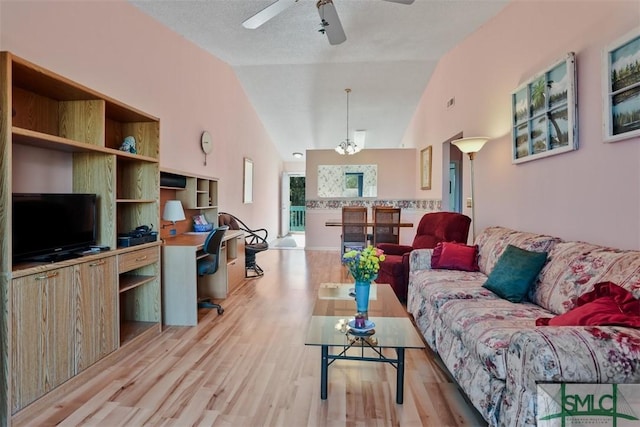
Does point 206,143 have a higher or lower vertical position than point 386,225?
higher

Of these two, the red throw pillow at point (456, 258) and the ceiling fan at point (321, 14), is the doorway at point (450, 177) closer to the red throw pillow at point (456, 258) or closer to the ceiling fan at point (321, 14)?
the red throw pillow at point (456, 258)

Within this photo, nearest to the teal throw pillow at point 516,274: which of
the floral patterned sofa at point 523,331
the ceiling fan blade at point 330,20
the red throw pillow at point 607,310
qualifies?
the floral patterned sofa at point 523,331

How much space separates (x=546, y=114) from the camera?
2.62 meters

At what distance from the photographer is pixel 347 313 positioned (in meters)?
2.28

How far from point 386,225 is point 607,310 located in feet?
11.6

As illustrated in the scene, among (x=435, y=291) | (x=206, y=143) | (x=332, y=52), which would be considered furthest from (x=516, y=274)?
(x=206, y=143)

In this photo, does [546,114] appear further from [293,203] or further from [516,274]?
[293,203]

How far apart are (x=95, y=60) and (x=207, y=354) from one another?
251 centimetres

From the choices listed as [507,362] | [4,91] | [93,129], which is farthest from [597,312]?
[93,129]

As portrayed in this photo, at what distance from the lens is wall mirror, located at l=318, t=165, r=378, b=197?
24.7 feet

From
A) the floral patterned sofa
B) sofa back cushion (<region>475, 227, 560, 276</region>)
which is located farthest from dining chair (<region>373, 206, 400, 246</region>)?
the floral patterned sofa

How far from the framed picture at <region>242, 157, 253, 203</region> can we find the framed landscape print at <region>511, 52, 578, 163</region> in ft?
15.6

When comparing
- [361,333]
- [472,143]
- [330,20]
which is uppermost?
[330,20]

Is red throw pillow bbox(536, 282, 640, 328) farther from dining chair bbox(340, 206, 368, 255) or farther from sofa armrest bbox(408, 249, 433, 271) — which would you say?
dining chair bbox(340, 206, 368, 255)
